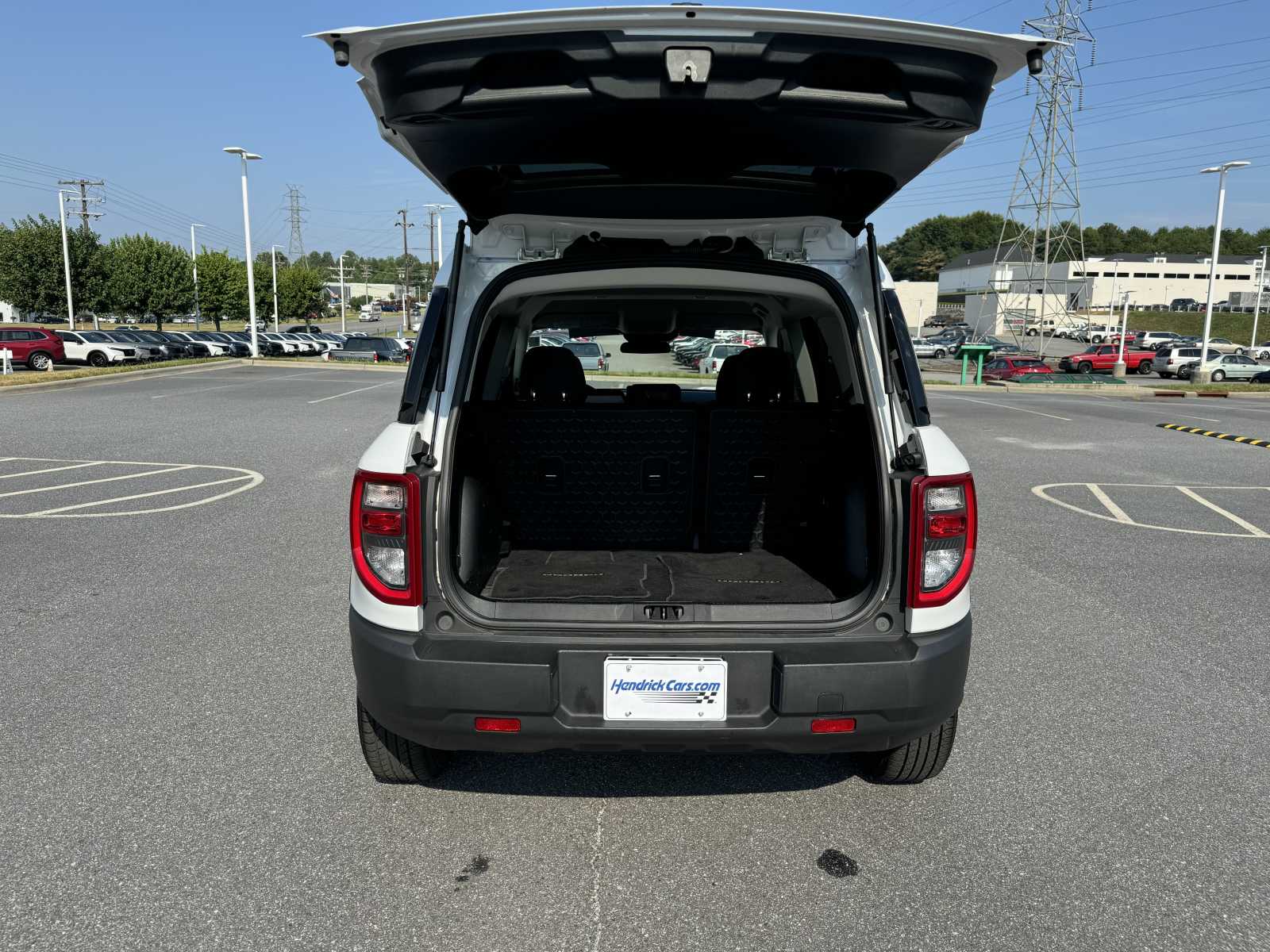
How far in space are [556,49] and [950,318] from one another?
10026cm

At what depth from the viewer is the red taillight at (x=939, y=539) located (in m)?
2.55

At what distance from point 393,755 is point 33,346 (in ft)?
107

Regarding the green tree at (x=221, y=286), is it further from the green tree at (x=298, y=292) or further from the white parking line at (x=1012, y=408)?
the white parking line at (x=1012, y=408)

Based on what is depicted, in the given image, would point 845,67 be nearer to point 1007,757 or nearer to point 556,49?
point 556,49

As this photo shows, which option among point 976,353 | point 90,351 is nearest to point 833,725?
point 976,353

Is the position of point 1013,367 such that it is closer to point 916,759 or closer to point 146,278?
point 916,759

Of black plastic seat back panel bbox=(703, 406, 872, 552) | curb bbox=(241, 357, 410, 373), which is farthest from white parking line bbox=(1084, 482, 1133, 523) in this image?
curb bbox=(241, 357, 410, 373)

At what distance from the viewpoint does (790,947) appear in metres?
2.21

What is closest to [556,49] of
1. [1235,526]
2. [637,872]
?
[637,872]

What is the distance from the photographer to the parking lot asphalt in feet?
7.55

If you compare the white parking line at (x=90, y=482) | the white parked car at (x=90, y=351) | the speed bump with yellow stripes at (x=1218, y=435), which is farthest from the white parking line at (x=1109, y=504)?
the white parked car at (x=90, y=351)

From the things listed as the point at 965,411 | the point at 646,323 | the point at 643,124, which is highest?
the point at 643,124

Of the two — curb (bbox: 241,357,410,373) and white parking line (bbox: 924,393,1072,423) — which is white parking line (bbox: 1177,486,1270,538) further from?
curb (bbox: 241,357,410,373)

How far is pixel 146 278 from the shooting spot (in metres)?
54.4
